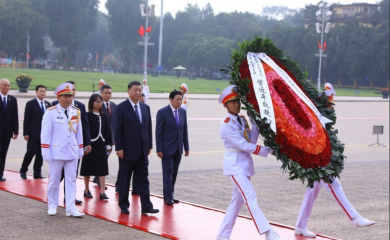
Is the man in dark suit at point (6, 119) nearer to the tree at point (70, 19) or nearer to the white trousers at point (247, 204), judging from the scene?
the white trousers at point (247, 204)

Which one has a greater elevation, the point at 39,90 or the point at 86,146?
the point at 39,90

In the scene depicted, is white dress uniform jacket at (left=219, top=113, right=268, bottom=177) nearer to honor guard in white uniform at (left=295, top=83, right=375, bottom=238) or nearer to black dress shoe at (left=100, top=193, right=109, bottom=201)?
honor guard in white uniform at (left=295, top=83, right=375, bottom=238)

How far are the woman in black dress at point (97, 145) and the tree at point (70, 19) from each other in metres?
51.6

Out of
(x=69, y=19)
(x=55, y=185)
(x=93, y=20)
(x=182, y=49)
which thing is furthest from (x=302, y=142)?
(x=182, y=49)

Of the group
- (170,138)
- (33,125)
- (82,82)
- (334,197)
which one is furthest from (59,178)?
(82,82)

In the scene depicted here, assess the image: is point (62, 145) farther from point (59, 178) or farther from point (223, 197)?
point (223, 197)

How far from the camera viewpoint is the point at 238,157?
5.85 metres

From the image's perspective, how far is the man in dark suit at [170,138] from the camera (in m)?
8.28

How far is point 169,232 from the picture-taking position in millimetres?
6594

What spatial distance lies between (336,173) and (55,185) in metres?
3.96

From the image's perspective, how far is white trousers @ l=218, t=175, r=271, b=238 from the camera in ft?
18.2

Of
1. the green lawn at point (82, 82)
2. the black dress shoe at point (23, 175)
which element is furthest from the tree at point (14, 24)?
the black dress shoe at point (23, 175)

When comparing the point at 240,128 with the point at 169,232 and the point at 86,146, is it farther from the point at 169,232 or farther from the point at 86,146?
the point at 86,146

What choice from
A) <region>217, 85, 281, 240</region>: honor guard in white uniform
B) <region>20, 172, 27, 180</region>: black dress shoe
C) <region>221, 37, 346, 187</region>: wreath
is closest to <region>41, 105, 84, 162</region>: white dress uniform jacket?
<region>217, 85, 281, 240</region>: honor guard in white uniform
